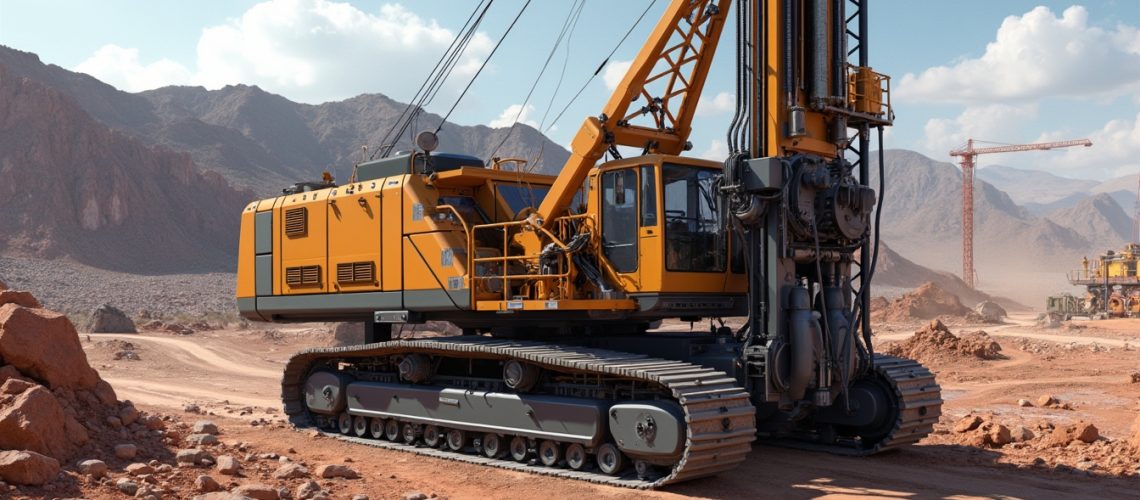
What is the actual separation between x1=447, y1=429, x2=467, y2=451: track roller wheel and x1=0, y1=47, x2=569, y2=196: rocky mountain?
7882 centimetres

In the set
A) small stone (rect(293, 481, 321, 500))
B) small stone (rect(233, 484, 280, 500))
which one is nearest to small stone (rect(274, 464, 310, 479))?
small stone (rect(293, 481, 321, 500))

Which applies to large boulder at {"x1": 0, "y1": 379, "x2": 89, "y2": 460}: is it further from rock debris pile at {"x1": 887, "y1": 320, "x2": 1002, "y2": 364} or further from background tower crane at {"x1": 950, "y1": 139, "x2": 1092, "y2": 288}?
background tower crane at {"x1": 950, "y1": 139, "x2": 1092, "y2": 288}

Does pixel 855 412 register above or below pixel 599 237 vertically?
below

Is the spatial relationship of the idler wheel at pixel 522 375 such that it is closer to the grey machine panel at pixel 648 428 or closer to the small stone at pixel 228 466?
the grey machine panel at pixel 648 428

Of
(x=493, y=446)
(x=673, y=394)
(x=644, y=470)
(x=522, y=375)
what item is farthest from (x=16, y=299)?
(x=673, y=394)

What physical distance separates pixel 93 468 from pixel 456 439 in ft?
14.1

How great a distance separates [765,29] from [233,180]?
97651 mm

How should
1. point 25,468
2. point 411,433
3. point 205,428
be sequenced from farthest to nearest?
point 411,433 → point 205,428 → point 25,468

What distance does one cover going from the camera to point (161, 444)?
1130cm

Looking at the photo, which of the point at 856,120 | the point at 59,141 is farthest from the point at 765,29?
the point at 59,141

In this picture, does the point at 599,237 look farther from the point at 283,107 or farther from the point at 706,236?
the point at 283,107

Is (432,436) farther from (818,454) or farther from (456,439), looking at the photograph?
(818,454)

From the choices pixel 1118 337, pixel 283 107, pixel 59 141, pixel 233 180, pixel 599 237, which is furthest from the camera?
pixel 283 107

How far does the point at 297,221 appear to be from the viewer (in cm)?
1543
